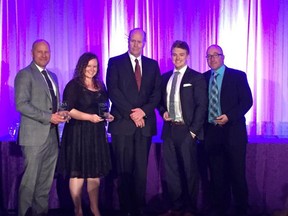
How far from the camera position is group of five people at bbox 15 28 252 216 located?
3461mm

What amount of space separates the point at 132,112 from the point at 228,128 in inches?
34.3

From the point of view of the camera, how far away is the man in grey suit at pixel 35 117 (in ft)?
11.1

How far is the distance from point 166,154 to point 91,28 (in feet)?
5.75

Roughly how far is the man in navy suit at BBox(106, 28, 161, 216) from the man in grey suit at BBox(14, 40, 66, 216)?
0.53 metres

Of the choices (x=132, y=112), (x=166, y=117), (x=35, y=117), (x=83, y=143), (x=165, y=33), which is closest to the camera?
(x=35, y=117)

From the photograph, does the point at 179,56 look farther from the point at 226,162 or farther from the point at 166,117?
the point at 226,162

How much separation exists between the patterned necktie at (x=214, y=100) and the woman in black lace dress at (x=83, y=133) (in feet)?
3.01

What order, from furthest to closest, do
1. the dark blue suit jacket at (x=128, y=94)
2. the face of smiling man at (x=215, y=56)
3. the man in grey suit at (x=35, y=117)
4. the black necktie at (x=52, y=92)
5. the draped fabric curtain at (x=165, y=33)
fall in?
the draped fabric curtain at (x=165, y=33) < the face of smiling man at (x=215, y=56) < the dark blue suit jacket at (x=128, y=94) < the black necktie at (x=52, y=92) < the man in grey suit at (x=35, y=117)

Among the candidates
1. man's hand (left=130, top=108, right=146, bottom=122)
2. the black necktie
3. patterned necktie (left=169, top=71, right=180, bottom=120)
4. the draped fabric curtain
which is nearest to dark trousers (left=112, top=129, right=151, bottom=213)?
man's hand (left=130, top=108, right=146, bottom=122)

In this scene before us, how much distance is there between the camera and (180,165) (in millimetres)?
3812

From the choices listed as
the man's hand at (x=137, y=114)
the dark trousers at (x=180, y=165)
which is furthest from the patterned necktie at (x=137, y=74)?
the dark trousers at (x=180, y=165)

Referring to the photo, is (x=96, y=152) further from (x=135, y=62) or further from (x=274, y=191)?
(x=274, y=191)

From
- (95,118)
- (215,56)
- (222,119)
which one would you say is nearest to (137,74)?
(95,118)

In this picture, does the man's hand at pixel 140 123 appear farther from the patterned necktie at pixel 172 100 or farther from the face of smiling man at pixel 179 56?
the face of smiling man at pixel 179 56
